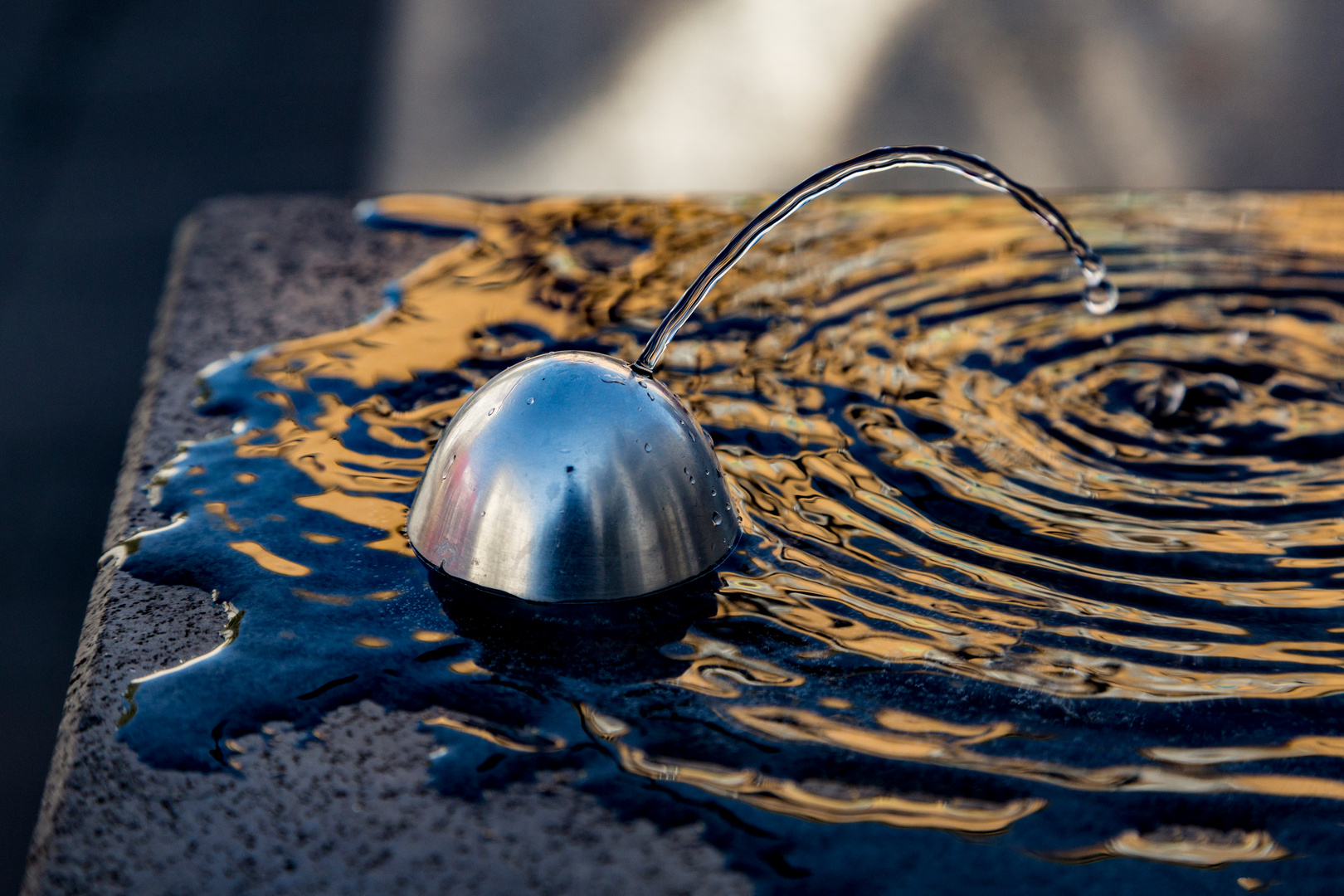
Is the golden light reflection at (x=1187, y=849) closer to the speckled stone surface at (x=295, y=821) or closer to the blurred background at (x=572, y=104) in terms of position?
the speckled stone surface at (x=295, y=821)

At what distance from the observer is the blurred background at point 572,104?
4.57 metres

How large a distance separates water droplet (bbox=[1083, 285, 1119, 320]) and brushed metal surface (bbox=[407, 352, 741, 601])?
963 millimetres

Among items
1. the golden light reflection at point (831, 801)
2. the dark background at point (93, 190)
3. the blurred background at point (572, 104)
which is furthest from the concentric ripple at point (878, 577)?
the blurred background at point (572, 104)

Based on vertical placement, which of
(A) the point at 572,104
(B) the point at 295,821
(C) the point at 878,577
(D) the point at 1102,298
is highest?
(A) the point at 572,104

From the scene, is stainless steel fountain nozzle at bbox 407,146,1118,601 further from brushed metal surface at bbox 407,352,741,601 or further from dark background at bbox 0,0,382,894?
dark background at bbox 0,0,382,894

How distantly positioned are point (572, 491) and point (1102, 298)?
3.78ft

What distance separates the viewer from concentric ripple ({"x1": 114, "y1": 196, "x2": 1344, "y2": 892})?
1.03m

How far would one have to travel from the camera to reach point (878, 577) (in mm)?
1322

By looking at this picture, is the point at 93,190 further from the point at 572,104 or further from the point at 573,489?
the point at 573,489

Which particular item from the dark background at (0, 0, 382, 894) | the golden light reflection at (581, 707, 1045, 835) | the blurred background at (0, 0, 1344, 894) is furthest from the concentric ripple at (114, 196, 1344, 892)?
the blurred background at (0, 0, 1344, 894)

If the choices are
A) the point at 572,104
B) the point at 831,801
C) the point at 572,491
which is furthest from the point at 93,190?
the point at 831,801

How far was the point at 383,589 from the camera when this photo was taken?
1273mm

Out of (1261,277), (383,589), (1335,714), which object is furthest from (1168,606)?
(1261,277)

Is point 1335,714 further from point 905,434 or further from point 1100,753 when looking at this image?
point 905,434
